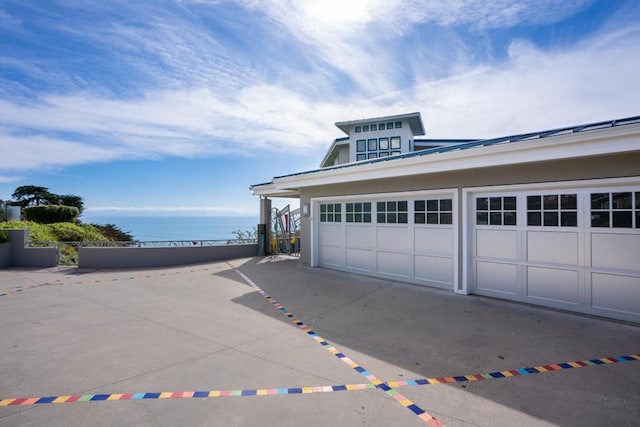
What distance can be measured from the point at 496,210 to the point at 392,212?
2413 mm

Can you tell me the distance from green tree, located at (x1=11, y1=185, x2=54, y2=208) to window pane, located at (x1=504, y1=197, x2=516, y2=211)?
31.6 metres

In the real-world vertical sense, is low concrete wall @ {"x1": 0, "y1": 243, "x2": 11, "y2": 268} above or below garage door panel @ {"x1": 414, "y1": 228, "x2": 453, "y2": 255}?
below

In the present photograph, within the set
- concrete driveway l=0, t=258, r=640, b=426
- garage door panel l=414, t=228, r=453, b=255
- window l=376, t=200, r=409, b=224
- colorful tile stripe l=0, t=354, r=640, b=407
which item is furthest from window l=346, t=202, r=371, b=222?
colorful tile stripe l=0, t=354, r=640, b=407

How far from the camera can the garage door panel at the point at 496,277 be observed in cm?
599

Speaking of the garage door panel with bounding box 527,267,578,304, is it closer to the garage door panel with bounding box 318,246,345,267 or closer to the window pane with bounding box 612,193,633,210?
the window pane with bounding box 612,193,633,210

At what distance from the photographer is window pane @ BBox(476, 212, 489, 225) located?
20.7ft

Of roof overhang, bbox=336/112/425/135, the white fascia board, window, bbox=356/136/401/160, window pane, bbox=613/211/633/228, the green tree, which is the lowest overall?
window pane, bbox=613/211/633/228

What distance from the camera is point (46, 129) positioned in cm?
1523

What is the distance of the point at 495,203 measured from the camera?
622cm

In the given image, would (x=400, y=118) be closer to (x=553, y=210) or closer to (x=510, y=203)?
(x=510, y=203)

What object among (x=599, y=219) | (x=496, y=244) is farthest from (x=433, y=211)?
(x=599, y=219)

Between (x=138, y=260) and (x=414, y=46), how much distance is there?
35.3 feet

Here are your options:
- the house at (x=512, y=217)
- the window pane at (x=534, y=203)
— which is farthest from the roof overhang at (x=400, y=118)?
the window pane at (x=534, y=203)

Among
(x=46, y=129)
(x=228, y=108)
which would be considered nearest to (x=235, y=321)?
(x=228, y=108)
